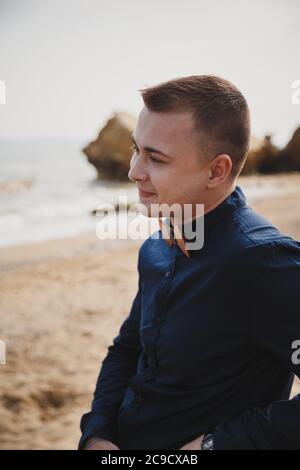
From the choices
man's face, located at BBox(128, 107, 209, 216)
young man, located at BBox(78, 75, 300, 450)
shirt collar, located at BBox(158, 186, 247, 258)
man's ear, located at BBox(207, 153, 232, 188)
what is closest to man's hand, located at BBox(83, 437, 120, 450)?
young man, located at BBox(78, 75, 300, 450)

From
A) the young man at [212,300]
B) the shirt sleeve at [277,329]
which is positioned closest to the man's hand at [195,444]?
the young man at [212,300]

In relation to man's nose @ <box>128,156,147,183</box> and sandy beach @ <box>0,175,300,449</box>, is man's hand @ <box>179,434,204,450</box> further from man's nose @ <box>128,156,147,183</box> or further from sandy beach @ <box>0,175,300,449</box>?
sandy beach @ <box>0,175,300,449</box>

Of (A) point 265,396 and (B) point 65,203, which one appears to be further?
(B) point 65,203

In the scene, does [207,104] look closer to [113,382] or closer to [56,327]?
[113,382]

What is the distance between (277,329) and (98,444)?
2.82 feet

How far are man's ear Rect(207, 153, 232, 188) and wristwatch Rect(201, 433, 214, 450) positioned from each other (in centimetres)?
81

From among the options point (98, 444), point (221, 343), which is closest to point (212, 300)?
point (221, 343)

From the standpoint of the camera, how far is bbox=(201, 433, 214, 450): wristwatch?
1318 mm

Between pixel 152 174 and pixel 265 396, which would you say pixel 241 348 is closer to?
pixel 265 396

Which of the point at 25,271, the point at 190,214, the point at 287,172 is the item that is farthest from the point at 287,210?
the point at 287,172

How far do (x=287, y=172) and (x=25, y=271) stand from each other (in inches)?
991

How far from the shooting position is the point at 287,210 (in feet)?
40.7

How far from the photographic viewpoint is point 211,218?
1.40 m
